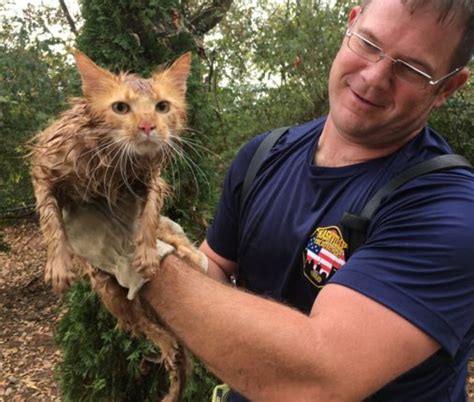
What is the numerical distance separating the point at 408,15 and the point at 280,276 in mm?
1058

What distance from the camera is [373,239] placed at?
160 cm

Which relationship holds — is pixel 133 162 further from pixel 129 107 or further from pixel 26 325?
pixel 26 325

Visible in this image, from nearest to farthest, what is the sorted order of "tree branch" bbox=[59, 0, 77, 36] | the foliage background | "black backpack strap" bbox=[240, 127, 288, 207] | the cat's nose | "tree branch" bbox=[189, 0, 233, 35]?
the cat's nose
"black backpack strap" bbox=[240, 127, 288, 207]
the foliage background
"tree branch" bbox=[189, 0, 233, 35]
"tree branch" bbox=[59, 0, 77, 36]

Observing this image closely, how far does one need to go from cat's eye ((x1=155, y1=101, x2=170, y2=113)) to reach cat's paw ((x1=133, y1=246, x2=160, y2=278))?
0.51m

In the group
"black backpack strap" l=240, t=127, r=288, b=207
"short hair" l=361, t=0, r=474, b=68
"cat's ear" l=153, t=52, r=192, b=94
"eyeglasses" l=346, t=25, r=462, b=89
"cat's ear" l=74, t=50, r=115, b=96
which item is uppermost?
"short hair" l=361, t=0, r=474, b=68

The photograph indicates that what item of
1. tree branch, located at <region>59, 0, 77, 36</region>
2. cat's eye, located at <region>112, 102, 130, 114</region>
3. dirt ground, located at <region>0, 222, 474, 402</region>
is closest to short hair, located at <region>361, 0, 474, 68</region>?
cat's eye, located at <region>112, 102, 130, 114</region>

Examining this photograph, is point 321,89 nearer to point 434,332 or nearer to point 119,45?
point 119,45

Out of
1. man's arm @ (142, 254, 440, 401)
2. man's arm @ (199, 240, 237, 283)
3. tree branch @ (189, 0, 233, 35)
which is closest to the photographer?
man's arm @ (142, 254, 440, 401)

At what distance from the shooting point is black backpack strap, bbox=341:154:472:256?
65.4 inches

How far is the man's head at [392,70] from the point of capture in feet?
5.55

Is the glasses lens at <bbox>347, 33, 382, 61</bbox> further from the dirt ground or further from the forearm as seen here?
the dirt ground

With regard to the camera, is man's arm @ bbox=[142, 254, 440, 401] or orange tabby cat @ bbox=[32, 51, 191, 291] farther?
orange tabby cat @ bbox=[32, 51, 191, 291]

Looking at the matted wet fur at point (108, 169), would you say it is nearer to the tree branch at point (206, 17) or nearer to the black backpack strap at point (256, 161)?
the black backpack strap at point (256, 161)

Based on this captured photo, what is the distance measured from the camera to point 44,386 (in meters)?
6.26
